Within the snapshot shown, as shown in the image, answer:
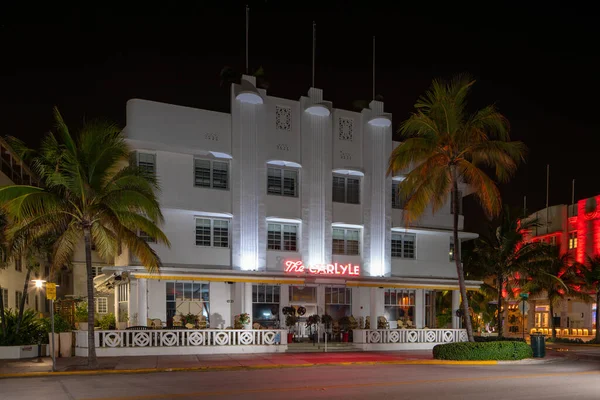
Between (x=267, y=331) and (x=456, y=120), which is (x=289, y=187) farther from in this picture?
(x=456, y=120)

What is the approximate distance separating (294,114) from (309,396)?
694 inches

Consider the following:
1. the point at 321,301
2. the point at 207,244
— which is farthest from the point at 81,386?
the point at 321,301

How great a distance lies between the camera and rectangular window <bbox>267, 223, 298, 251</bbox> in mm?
28203

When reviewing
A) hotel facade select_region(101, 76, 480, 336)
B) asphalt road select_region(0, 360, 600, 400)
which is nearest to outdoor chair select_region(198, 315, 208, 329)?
hotel facade select_region(101, 76, 480, 336)

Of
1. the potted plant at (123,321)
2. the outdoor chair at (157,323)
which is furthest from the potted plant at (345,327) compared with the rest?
the potted plant at (123,321)

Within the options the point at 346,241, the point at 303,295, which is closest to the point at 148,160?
the point at 303,295

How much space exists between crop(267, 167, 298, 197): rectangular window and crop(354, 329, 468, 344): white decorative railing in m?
7.40

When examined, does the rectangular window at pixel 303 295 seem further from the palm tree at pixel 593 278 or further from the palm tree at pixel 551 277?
the palm tree at pixel 593 278

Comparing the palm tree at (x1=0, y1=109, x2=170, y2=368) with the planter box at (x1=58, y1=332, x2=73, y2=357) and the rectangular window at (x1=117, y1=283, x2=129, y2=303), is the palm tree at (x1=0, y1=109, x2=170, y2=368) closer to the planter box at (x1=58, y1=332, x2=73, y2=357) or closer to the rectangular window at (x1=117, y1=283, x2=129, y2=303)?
the planter box at (x1=58, y1=332, x2=73, y2=357)

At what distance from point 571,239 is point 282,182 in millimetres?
33793

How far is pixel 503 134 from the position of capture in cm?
2191

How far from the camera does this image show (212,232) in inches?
1063

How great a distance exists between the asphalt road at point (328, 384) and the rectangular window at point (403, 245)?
1172 cm

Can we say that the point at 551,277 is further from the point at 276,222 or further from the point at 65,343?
the point at 65,343
